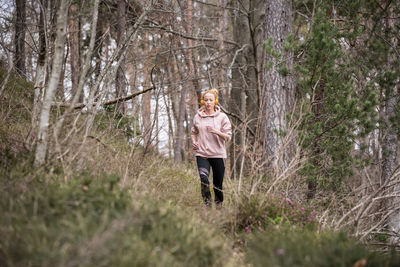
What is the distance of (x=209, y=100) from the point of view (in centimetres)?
499

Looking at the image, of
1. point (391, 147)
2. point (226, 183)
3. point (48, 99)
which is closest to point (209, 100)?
point (226, 183)

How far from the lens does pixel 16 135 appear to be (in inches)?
185

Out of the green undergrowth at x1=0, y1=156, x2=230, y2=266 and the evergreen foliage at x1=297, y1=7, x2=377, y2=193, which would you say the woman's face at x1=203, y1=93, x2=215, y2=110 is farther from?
the green undergrowth at x1=0, y1=156, x2=230, y2=266

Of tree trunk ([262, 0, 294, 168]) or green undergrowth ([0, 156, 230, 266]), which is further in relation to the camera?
tree trunk ([262, 0, 294, 168])

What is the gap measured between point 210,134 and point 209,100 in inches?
20.8

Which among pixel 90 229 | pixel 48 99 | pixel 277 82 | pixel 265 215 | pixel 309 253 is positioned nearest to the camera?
pixel 90 229

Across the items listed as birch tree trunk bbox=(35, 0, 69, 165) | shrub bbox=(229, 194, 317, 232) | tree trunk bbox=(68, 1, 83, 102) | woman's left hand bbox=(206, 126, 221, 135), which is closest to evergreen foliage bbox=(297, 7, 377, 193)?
shrub bbox=(229, 194, 317, 232)

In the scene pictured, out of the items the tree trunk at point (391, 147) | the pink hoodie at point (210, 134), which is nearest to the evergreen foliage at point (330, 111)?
the tree trunk at point (391, 147)

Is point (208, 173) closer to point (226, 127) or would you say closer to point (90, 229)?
point (226, 127)

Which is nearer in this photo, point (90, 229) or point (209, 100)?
point (90, 229)

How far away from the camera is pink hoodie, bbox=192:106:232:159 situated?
15.9 ft

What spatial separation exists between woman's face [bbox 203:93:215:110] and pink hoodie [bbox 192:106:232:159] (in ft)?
0.41

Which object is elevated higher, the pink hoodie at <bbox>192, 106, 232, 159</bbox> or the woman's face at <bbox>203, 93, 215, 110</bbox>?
the woman's face at <bbox>203, 93, 215, 110</bbox>

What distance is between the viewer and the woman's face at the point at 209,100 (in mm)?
4992
